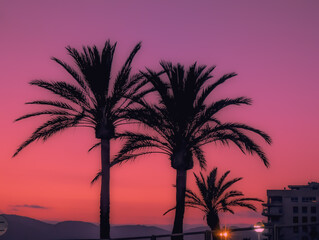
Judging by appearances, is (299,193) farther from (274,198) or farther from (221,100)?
(221,100)

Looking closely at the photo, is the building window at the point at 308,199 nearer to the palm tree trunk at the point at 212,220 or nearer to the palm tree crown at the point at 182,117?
the palm tree trunk at the point at 212,220

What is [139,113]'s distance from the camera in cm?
2814

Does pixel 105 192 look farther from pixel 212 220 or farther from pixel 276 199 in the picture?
pixel 276 199

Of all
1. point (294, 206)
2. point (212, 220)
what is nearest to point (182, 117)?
point (212, 220)

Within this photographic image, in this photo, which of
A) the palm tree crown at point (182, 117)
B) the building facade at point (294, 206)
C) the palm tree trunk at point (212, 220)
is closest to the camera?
the palm tree crown at point (182, 117)

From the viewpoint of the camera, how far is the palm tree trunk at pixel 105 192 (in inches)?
1126

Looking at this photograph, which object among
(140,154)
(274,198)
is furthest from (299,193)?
(140,154)

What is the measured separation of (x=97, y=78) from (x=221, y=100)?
6.03 meters

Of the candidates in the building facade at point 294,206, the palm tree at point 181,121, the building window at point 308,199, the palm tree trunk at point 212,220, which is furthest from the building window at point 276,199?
the palm tree at point 181,121

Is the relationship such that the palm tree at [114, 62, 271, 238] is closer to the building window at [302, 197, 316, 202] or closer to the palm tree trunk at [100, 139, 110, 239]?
the palm tree trunk at [100, 139, 110, 239]

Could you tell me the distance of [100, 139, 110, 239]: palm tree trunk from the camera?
93.8ft

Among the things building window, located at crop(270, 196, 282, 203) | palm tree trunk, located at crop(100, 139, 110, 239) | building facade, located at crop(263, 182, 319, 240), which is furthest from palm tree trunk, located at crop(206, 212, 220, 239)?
building window, located at crop(270, 196, 282, 203)

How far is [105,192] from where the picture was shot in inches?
1130

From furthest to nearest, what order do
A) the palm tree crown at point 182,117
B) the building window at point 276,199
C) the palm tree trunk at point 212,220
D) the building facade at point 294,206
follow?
1. the building window at point 276,199
2. the building facade at point 294,206
3. the palm tree trunk at point 212,220
4. the palm tree crown at point 182,117
